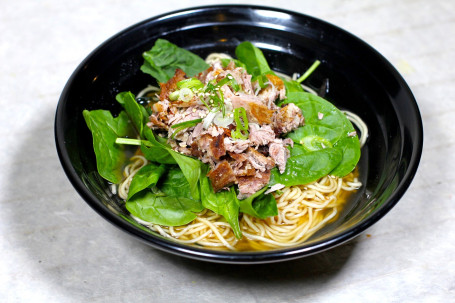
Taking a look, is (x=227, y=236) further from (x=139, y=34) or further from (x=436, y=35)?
(x=436, y=35)

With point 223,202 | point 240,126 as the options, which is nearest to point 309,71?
point 240,126

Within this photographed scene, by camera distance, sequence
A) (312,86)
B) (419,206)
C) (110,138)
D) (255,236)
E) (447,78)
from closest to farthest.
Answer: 1. (255,236)
2. (110,138)
3. (419,206)
4. (312,86)
5. (447,78)

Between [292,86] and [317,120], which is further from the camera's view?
A: [292,86]

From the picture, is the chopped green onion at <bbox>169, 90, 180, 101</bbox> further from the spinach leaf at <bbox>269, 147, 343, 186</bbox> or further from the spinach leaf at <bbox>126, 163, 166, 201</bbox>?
the spinach leaf at <bbox>269, 147, 343, 186</bbox>

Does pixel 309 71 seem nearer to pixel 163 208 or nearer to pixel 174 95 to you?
pixel 174 95

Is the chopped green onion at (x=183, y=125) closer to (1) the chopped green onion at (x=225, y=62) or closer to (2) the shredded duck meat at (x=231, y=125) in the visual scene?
(2) the shredded duck meat at (x=231, y=125)

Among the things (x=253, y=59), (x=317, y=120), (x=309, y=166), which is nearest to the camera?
(x=309, y=166)

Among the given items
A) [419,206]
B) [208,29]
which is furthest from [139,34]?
[419,206]
